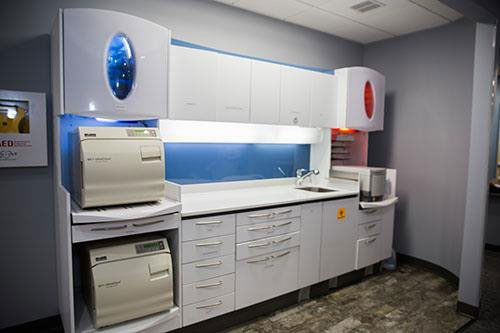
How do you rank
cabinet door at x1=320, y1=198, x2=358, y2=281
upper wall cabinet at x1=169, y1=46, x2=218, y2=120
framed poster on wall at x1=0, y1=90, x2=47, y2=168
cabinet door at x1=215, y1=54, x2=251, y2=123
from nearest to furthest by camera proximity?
framed poster on wall at x1=0, y1=90, x2=47, y2=168
upper wall cabinet at x1=169, y1=46, x2=218, y2=120
cabinet door at x1=215, y1=54, x2=251, y2=123
cabinet door at x1=320, y1=198, x2=358, y2=281

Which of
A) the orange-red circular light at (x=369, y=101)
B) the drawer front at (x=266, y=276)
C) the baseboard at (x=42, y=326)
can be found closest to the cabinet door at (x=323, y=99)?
the orange-red circular light at (x=369, y=101)

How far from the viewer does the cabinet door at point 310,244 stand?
111 inches

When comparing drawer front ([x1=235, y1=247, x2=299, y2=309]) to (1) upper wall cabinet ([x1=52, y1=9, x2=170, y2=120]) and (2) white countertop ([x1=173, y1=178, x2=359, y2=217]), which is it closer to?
(2) white countertop ([x1=173, y1=178, x2=359, y2=217])

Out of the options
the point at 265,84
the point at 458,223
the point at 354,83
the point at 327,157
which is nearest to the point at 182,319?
the point at 265,84

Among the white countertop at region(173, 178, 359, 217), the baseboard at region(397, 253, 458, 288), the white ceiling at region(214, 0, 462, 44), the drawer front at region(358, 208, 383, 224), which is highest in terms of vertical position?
the white ceiling at region(214, 0, 462, 44)

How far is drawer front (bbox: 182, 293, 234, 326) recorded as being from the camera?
2242 mm

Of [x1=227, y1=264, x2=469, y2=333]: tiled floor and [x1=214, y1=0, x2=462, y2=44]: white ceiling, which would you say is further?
[x1=214, y1=0, x2=462, y2=44]: white ceiling

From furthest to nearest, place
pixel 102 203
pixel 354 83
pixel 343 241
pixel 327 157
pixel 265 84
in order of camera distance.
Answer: pixel 327 157, pixel 354 83, pixel 343 241, pixel 265 84, pixel 102 203

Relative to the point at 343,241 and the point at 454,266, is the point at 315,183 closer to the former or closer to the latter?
the point at 343,241

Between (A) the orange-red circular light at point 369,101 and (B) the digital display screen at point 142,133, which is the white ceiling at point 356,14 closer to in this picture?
(A) the orange-red circular light at point 369,101

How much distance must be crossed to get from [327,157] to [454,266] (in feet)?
5.68

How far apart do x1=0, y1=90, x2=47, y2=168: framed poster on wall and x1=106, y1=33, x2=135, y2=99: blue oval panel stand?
0.61 meters

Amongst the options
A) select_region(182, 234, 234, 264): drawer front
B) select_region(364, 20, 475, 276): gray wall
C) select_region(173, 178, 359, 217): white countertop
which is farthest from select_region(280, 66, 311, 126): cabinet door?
select_region(364, 20, 475, 276): gray wall

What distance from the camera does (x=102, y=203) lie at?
1.92 m
